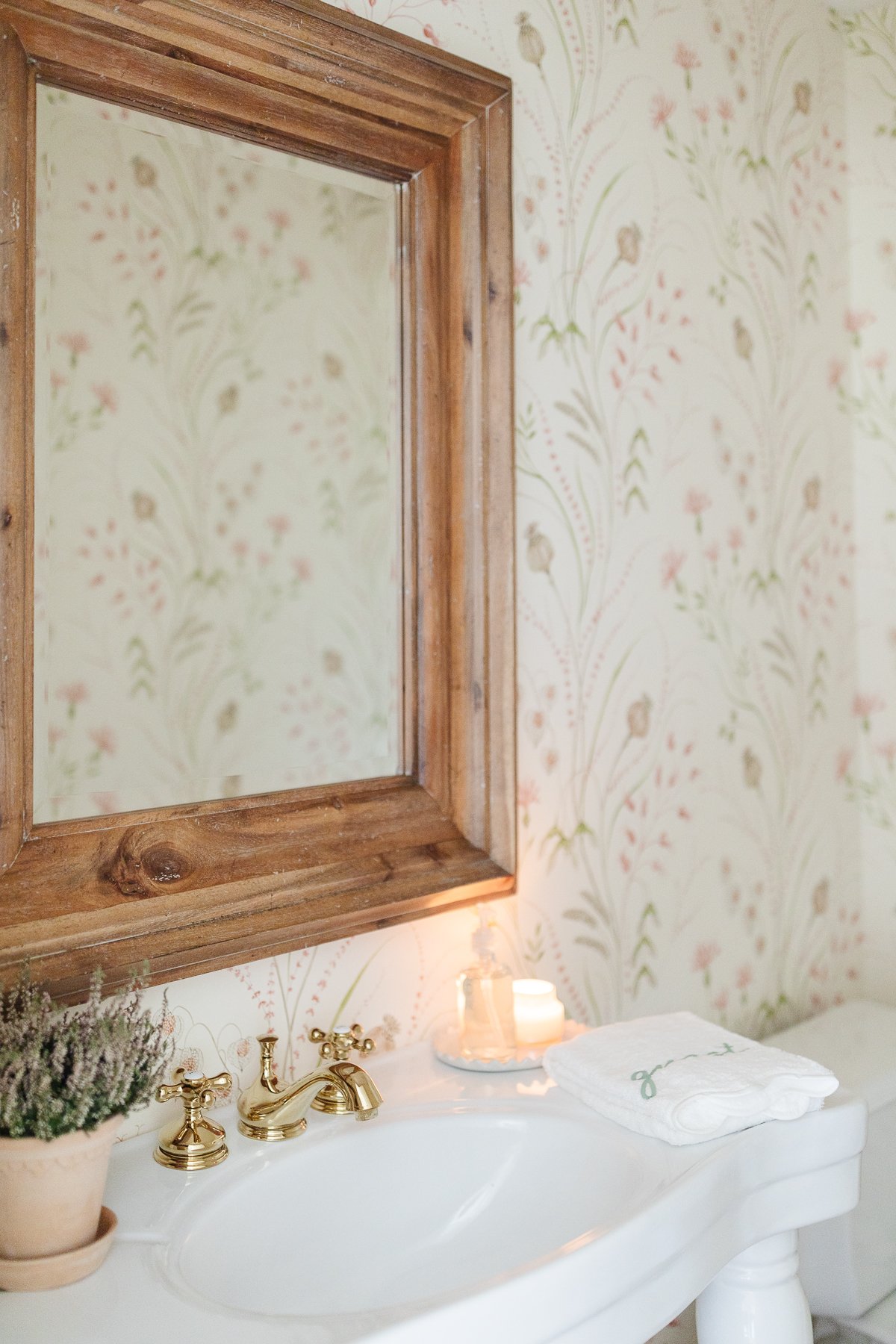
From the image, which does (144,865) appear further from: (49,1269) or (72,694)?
(49,1269)

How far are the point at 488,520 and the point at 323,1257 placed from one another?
762 millimetres

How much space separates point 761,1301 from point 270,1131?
1.60ft

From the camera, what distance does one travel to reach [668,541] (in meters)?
1.57

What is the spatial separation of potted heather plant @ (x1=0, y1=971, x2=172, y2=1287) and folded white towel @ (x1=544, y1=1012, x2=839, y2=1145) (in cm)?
44

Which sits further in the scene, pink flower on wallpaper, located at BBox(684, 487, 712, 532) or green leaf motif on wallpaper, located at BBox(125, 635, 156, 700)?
pink flower on wallpaper, located at BBox(684, 487, 712, 532)

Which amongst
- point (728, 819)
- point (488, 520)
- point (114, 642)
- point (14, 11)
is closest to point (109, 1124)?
point (114, 642)

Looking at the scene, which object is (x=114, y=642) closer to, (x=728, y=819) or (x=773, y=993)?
(x=728, y=819)

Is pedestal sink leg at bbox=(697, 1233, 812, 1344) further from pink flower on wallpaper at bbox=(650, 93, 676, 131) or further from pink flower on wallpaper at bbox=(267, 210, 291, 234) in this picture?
pink flower on wallpaper at bbox=(650, 93, 676, 131)

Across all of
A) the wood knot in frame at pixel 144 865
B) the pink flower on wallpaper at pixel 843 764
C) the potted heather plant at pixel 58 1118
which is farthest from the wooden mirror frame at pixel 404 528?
the pink flower on wallpaper at pixel 843 764

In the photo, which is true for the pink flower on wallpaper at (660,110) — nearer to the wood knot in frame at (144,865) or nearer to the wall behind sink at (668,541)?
the wall behind sink at (668,541)

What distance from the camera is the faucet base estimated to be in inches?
39.8

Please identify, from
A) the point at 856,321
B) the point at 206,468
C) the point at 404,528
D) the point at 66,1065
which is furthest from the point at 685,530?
the point at 66,1065

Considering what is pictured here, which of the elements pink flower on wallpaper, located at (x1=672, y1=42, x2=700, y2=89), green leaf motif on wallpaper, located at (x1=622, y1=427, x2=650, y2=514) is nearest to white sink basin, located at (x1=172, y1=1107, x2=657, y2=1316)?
green leaf motif on wallpaper, located at (x1=622, y1=427, x2=650, y2=514)

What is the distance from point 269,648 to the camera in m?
1.14
